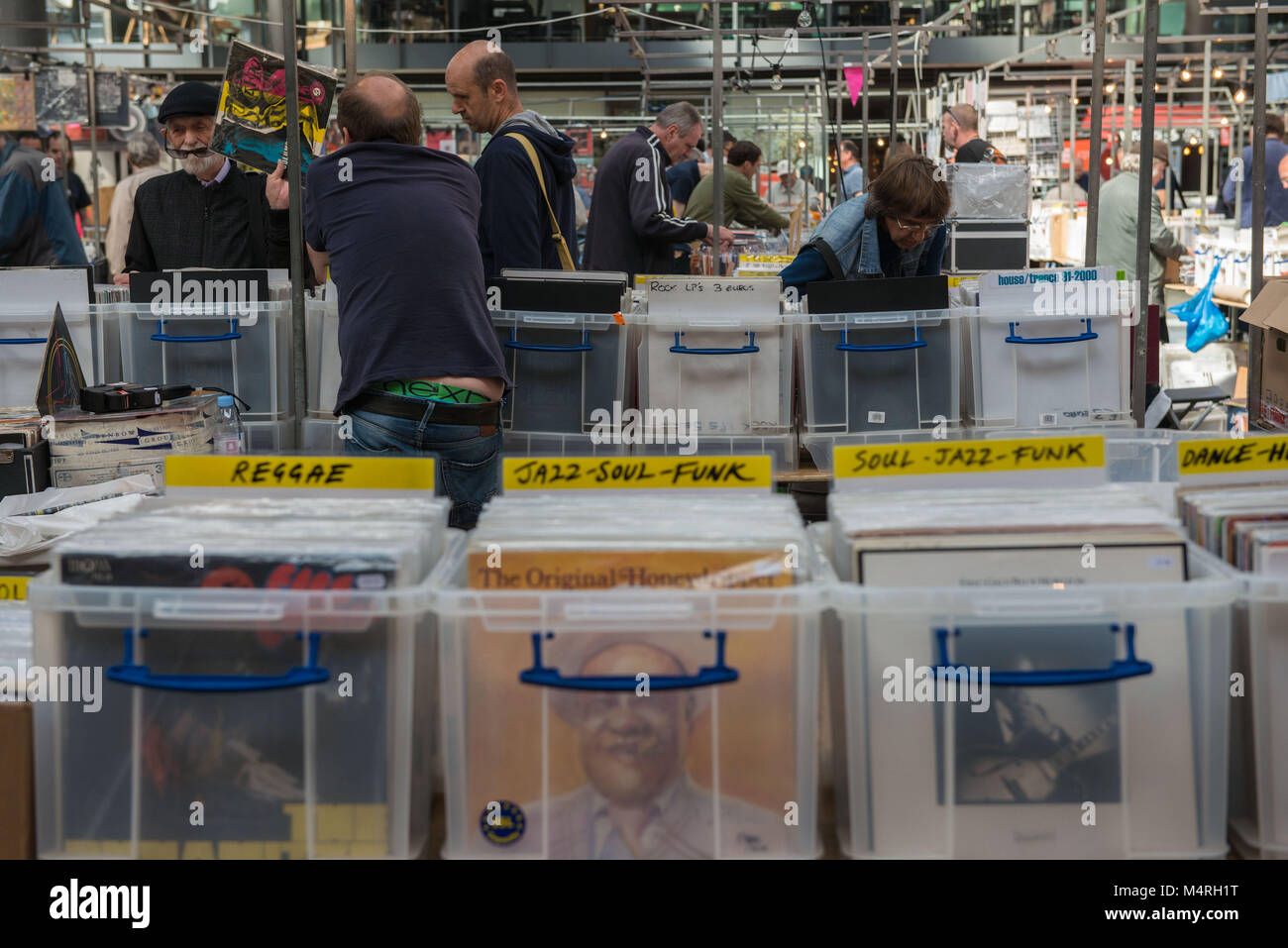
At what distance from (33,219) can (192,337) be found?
4.20 metres

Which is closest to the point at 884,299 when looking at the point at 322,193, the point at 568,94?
the point at 322,193

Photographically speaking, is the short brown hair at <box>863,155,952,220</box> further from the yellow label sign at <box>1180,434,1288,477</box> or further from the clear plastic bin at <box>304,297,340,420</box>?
the yellow label sign at <box>1180,434,1288,477</box>

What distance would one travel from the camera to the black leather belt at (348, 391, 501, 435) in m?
2.79

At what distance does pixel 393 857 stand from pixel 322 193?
194cm

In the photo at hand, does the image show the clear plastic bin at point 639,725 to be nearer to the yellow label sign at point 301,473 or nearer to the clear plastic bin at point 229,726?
the clear plastic bin at point 229,726

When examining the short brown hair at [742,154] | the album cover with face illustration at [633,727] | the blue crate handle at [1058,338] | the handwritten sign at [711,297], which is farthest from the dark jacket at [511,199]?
the short brown hair at [742,154]

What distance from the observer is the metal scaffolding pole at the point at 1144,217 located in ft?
10.1

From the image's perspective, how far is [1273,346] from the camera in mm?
3281

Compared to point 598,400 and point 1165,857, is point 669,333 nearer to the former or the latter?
point 598,400

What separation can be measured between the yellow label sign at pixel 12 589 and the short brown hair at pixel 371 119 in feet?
5.08

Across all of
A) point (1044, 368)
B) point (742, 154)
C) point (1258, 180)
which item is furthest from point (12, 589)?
point (742, 154)

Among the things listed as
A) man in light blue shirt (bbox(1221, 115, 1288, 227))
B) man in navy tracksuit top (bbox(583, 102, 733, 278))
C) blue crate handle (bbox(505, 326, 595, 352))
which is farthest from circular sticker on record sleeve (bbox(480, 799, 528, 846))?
man in light blue shirt (bbox(1221, 115, 1288, 227))

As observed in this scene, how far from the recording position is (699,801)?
1268 mm

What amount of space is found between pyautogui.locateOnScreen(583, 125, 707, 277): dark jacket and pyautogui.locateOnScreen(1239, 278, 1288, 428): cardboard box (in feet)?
7.23
